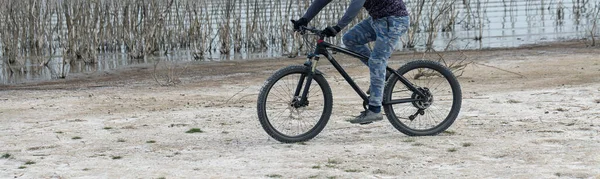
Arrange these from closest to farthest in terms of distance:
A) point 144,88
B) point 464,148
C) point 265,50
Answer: point 464,148 → point 144,88 → point 265,50

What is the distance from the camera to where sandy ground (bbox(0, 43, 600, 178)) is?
653 centimetres

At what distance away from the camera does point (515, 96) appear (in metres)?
10.1

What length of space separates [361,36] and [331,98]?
20.6 inches

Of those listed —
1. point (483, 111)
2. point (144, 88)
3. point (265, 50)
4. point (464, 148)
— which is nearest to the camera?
point (464, 148)

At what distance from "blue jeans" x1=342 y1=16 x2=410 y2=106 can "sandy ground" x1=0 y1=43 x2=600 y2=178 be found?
42 cm

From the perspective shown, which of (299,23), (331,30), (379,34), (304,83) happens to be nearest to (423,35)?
(379,34)

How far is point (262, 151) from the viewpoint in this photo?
729 centimetres

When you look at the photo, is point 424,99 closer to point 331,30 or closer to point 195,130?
point 331,30

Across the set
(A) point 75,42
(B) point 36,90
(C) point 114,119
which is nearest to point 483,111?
(C) point 114,119

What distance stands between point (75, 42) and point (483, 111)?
11162 mm

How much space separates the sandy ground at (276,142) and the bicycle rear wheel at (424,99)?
137 mm

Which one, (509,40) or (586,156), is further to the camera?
(509,40)

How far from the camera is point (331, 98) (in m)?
7.61

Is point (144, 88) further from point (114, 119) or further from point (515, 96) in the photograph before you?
point (515, 96)
